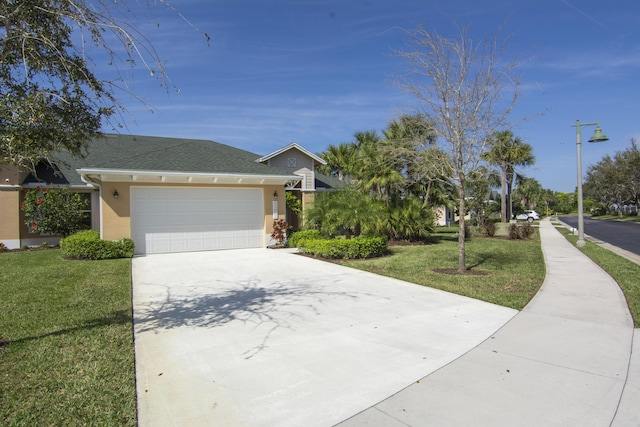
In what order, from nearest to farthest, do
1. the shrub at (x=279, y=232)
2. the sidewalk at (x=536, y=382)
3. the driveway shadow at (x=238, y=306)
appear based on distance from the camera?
the sidewalk at (x=536, y=382) < the driveway shadow at (x=238, y=306) < the shrub at (x=279, y=232)

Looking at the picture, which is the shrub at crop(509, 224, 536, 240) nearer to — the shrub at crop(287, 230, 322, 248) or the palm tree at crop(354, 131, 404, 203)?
the palm tree at crop(354, 131, 404, 203)

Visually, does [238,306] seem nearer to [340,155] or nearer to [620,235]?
[340,155]

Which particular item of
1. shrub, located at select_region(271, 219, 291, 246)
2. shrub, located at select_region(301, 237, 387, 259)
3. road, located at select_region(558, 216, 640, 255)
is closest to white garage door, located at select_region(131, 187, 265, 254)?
shrub, located at select_region(271, 219, 291, 246)

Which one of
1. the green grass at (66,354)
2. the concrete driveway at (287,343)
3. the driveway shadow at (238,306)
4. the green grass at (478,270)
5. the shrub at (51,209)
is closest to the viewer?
the green grass at (66,354)

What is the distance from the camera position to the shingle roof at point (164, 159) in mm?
14198

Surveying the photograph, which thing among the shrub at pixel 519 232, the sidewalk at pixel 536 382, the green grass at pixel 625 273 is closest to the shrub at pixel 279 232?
the green grass at pixel 625 273

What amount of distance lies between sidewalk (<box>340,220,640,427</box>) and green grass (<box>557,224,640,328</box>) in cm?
78

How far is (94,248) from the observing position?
41.3ft

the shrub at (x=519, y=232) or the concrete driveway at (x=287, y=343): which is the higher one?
the shrub at (x=519, y=232)

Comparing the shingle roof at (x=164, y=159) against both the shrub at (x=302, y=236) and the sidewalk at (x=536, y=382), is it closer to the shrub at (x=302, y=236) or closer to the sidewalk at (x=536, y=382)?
the shrub at (x=302, y=236)

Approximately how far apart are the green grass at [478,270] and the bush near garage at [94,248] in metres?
7.45

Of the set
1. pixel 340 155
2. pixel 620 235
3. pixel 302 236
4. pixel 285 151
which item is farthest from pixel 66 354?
pixel 620 235

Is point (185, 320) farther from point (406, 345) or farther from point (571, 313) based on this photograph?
point (571, 313)

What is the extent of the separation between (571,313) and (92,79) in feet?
24.3
